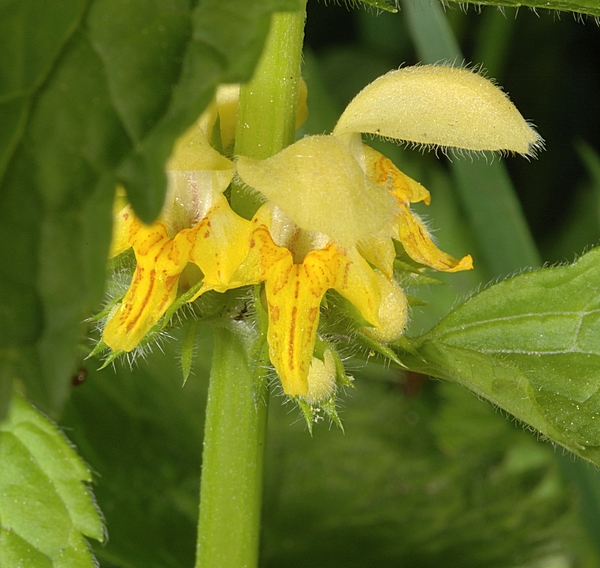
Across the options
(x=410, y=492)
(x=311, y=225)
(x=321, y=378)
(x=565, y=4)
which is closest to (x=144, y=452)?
(x=410, y=492)

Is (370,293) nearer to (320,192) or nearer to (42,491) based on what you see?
(320,192)

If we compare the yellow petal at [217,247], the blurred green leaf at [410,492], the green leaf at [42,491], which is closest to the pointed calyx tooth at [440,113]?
the yellow petal at [217,247]

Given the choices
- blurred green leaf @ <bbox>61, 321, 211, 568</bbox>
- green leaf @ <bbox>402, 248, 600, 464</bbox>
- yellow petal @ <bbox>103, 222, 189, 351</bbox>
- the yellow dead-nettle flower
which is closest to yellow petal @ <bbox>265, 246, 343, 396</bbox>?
the yellow dead-nettle flower

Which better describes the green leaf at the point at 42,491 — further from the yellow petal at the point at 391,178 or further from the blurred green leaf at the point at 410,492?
the blurred green leaf at the point at 410,492

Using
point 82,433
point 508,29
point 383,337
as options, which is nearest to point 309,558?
point 82,433

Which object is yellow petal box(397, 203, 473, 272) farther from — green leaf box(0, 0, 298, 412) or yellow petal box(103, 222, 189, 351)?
green leaf box(0, 0, 298, 412)

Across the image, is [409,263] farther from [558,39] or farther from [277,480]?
[558,39]
